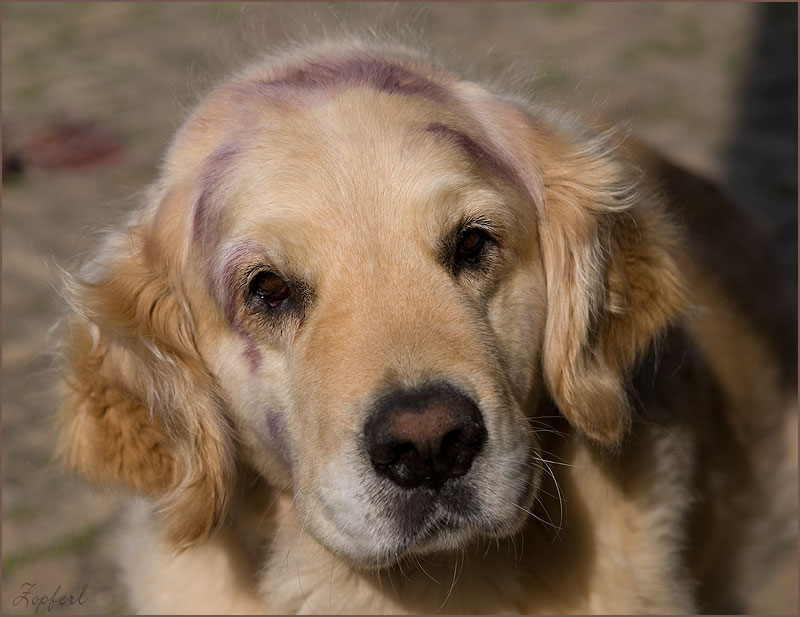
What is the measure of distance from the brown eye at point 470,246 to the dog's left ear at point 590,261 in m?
0.36

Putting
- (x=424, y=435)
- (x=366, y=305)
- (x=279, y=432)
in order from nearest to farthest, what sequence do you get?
(x=424, y=435), (x=366, y=305), (x=279, y=432)

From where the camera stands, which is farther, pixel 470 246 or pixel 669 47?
pixel 669 47

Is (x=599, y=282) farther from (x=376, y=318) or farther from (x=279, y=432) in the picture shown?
(x=279, y=432)

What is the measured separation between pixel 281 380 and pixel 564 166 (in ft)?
4.05

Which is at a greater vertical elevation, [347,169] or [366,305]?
[347,169]

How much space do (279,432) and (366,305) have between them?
1.78 ft

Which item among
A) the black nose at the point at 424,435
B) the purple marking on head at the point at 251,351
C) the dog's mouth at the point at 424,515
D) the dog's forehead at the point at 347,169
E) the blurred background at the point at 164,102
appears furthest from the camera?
the blurred background at the point at 164,102

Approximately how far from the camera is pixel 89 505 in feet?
17.0

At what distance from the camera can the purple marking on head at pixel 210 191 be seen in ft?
10.8

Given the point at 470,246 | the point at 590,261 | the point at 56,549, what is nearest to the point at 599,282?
the point at 590,261

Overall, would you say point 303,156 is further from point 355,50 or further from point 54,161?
point 54,161

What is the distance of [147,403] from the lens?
3379 mm

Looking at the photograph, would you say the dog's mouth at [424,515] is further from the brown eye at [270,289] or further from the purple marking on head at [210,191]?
the purple marking on head at [210,191]

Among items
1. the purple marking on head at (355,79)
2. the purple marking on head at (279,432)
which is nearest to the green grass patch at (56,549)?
the purple marking on head at (279,432)
